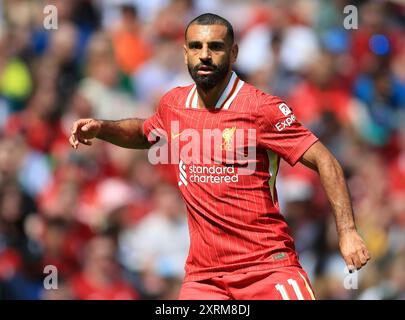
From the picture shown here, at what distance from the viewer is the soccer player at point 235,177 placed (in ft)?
20.2

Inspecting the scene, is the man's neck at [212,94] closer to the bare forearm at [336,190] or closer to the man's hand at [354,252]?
the bare forearm at [336,190]

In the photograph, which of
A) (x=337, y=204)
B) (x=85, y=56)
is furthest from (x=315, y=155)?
(x=85, y=56)

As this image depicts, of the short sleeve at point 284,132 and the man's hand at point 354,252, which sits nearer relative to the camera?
the man's hand at point 354,252

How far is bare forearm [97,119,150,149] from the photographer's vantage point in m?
6.80

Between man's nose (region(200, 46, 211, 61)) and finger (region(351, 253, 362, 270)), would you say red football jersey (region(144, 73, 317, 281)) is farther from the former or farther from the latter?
finger (region(351, 253, 362, 270))

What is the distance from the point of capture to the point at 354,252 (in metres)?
5.73

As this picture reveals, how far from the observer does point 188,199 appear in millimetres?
6395

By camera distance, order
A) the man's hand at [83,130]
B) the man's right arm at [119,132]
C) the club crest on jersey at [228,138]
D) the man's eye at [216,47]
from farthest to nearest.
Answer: the man's right arm at [119,132], the man's hand at [83,130], the man's eye at [216,47], the club crest on jersey at [228,138]

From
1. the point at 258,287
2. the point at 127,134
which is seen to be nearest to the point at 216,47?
the point at 127,134

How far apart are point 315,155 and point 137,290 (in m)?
4.31

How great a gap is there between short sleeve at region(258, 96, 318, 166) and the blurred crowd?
4.05m

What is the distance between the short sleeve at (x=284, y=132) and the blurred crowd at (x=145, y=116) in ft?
13.3

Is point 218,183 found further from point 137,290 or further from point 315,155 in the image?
point 137,290

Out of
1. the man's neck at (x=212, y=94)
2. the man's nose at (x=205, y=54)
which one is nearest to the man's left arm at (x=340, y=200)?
the man's neck at (x=212, y=94)
